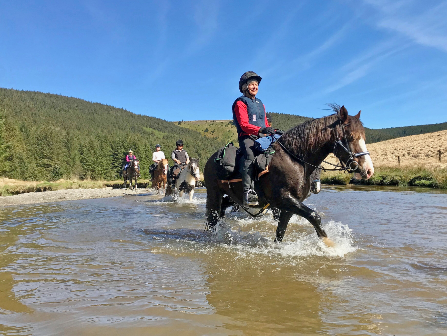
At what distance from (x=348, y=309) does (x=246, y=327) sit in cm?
115

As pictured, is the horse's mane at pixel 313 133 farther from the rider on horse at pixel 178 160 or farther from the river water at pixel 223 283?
the rider on horse at pixel 178 160

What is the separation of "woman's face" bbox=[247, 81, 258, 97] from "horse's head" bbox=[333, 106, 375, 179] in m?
1.80

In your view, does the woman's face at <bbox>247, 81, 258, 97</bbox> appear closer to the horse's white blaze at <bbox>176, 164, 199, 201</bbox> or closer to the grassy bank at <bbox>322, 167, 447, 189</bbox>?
the horse's white blaze at <bbox>176, 164, 199, 201</bbox>

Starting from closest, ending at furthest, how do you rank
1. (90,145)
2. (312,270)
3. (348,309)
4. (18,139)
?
(348,309)
(312,270)
(18,139)
(90,145)

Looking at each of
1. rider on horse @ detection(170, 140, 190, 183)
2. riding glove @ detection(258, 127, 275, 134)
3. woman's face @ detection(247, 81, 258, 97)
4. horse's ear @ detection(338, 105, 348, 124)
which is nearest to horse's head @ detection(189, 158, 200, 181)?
rider on horse @ detection(170, 140, 190, 183)

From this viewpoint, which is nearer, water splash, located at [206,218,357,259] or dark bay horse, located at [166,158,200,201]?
water splash, located at [206,218,357,259]

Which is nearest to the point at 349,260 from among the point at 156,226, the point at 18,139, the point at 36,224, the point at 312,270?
the point at 312,270

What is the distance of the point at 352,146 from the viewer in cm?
547

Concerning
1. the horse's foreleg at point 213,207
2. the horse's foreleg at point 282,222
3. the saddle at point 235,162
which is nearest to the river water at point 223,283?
the horse's foreleg at point 282,222

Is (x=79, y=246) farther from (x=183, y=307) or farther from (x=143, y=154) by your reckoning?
(x=143, y=154)

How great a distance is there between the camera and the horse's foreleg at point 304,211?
18.6 feet

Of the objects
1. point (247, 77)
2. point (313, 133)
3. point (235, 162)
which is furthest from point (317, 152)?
point (247, 77)

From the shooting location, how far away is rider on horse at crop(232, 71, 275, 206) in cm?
626

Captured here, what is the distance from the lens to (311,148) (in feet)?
19.7
